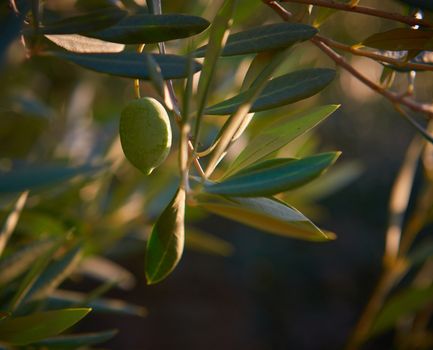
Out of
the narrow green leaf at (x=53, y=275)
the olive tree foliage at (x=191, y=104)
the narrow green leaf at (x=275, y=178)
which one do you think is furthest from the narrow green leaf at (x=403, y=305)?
the narrow green leaf at (x=275, y=178)

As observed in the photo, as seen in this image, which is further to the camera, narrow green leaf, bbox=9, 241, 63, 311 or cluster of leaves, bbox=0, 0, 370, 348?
narrow green leaf, bbox=9, 241, 63, 311

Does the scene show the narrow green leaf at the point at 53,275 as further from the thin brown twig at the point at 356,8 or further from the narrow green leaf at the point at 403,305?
the narrow green leaf at the point at 403,305

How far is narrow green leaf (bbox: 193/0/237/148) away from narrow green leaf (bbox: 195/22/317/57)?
41 mm

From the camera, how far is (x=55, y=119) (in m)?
1.06

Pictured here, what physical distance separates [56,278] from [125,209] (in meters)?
0.43

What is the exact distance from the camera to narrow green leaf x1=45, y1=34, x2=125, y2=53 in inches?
16.3

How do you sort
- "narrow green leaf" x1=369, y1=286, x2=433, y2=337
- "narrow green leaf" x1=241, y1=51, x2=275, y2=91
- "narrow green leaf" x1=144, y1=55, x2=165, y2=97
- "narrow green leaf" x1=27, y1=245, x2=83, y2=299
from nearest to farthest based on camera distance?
"narrow green leaf" x1=144, y1=55, x2=165, y2=97 < "narrow green leaf" x1=241, y1=51, x2=275, y2=91 < "narrow green leaf" x1=27, y1=245, x2=83, y2=299 < "narrow green leaf" x1=369, y1=286, x2=433, y2=337

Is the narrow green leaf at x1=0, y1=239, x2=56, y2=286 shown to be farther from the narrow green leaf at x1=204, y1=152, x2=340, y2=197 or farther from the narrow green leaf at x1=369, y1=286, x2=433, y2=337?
the narrow green leaf at x1=369, y1=286, x2=433, y2=337

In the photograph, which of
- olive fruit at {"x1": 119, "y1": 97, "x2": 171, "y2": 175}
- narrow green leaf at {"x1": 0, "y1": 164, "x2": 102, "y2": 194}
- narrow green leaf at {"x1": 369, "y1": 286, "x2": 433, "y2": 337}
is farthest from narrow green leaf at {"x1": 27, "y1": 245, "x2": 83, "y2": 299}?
narrow green leaf at {"x1": 369, "y1": 286, "x2": 433, "y2": 337}

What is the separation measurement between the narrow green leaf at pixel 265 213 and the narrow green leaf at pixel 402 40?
0.13m

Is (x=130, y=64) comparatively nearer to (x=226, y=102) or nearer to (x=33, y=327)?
(x=226, y=102)

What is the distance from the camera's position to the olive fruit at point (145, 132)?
Answer: 37 cm

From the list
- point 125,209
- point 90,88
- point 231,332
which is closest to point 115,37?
point 125,209

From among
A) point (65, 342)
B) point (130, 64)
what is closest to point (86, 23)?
point (130, 64)
